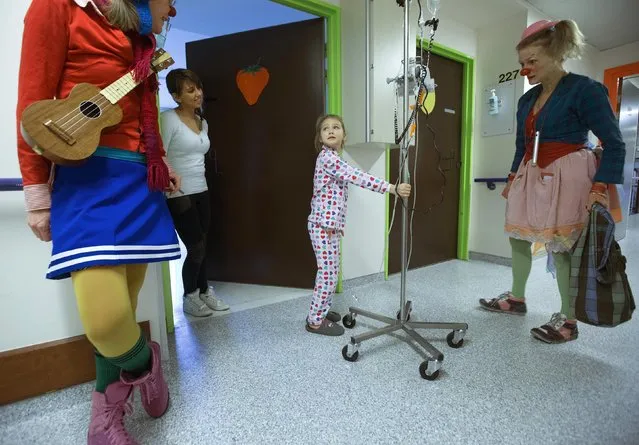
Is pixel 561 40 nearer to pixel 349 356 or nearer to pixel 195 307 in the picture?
pixel 349 356

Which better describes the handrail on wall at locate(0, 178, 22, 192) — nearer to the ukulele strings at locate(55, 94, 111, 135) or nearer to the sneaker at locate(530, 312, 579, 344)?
the ukulele strings at locate(55, 94, 111, 135)

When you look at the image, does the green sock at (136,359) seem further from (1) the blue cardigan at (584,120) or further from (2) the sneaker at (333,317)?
(1) the blue cardigan at (584,120)

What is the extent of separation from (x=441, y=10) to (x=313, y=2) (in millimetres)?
1086

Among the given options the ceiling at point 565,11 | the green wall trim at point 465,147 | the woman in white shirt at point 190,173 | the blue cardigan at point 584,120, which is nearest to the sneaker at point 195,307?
the woman in white shirt at point 190,173

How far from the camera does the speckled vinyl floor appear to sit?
0.87 metres

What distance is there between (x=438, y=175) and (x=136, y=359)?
2422 mm

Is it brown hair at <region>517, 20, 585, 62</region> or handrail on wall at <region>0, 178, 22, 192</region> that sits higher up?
brown hair at <region>517, 20, 585, 62</region>

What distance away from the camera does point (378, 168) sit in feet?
6.94

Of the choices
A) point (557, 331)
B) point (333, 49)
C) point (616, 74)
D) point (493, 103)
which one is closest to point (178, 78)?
point (333, 49)

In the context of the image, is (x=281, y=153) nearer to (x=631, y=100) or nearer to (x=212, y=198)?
(x=212, y=198)

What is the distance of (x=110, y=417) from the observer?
810 millimetres

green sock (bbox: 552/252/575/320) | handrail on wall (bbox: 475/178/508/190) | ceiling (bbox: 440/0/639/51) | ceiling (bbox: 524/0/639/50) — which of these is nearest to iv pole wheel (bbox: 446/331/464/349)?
green sock (bbox: 552/252/575/320)

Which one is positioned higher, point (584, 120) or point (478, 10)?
point (478, 10)

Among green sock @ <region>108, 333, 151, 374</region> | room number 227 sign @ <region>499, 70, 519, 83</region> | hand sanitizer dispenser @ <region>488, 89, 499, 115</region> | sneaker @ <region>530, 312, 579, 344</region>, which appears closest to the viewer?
green sock @ <region>108, 333, 151, 374</region>
